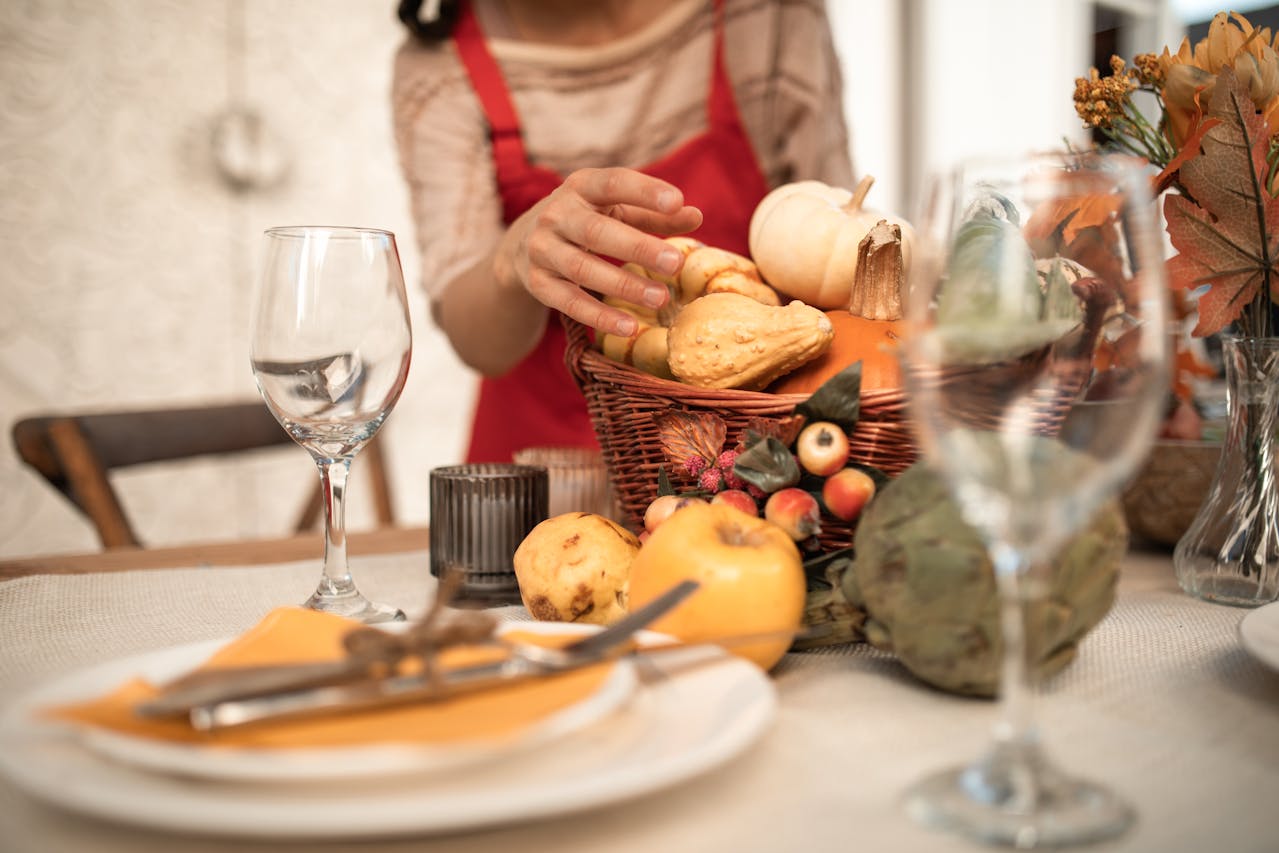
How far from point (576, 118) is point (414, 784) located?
119cm

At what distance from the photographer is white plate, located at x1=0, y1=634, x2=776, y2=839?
0.27 metres

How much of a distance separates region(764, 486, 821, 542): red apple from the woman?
73cm

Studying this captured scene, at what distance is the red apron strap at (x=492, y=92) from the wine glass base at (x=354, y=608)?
0.83 m

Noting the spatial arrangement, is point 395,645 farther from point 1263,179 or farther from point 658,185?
point 1263,179

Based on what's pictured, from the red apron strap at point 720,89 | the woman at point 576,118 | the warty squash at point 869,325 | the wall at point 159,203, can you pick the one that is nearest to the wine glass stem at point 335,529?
the warty squash at point 869,325

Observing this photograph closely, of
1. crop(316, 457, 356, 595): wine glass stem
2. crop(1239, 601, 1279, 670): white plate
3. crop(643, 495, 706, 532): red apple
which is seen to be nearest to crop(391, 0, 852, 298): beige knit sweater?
crop(316, 457, 356, 595): wine glass stem

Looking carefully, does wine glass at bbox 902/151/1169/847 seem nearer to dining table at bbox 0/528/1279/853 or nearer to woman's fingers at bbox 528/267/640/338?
dining table at bbox 0/528/1279/853

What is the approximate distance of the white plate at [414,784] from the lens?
0.27 m

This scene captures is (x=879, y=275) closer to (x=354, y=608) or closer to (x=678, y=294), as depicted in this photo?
(x=678, y=294)

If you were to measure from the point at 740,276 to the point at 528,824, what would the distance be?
0.41 meters

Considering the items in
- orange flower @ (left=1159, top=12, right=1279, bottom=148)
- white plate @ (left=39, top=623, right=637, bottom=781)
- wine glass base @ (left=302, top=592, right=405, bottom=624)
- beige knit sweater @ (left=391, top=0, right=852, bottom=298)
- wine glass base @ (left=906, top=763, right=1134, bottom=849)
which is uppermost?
beige knit sweater @ (left=391, top=0, right=852, bottom=298)

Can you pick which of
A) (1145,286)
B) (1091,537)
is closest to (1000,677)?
(1091,537)

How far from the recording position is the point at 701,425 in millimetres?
556

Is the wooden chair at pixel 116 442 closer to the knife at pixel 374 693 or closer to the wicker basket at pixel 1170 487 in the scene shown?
the knife at pixel 374 693
